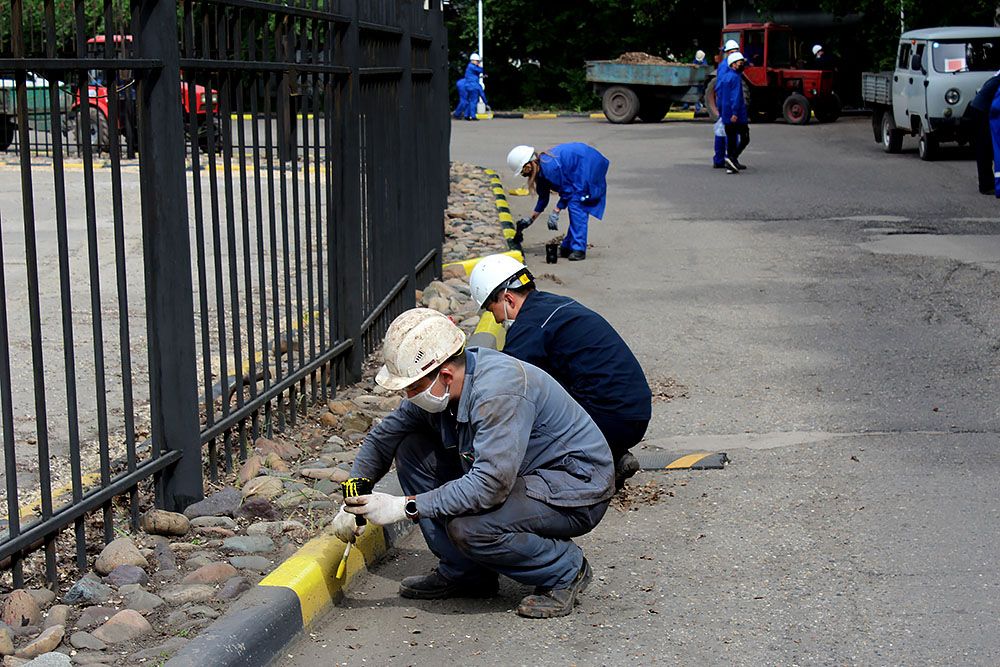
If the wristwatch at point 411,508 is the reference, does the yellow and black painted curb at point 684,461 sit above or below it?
below

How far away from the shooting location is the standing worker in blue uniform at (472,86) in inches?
1412

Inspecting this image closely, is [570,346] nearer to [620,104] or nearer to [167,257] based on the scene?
[167,257]

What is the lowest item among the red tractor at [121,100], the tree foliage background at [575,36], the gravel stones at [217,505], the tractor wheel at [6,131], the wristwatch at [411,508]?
the gravel stones at [217,505]

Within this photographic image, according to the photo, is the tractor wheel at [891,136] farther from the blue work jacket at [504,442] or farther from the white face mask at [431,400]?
the white face mask at [431,400]

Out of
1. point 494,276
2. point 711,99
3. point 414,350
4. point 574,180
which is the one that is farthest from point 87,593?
point 711,99

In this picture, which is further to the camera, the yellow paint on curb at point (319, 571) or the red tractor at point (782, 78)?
the red tractor at point (782, 78)

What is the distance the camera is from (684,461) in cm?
690

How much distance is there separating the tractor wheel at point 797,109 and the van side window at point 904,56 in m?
8.17

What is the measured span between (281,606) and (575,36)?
132 feet

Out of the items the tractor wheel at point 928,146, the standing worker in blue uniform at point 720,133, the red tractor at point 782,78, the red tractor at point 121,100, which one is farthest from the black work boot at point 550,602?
the red tractor at point 782,78

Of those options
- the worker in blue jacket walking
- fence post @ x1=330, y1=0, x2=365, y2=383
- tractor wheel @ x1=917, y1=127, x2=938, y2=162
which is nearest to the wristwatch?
fence post @ x1=330, y1=0, x2=365, y2=383

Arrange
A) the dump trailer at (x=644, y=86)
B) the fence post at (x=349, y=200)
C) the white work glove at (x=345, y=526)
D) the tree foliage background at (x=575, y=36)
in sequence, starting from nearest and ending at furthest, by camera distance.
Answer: the white work glove at (x=345, y=526) → the fence post at (x=349, y=200) → the dump trailer at (x=644, y=86) → the tree foliage background at (x=575, y=36)

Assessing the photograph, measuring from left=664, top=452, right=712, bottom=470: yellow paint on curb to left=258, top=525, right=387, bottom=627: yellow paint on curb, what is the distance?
193 centimetres

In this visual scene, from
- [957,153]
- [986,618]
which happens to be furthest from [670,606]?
[957,153]
